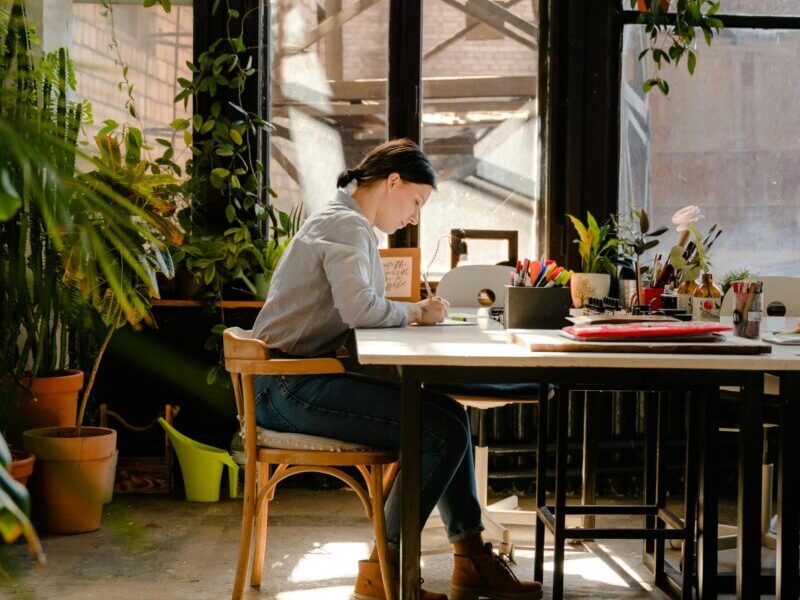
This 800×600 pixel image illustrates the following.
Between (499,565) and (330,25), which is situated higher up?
(330,25)

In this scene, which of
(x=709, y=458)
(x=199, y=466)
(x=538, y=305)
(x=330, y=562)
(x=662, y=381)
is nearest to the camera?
(x=662, y=381)

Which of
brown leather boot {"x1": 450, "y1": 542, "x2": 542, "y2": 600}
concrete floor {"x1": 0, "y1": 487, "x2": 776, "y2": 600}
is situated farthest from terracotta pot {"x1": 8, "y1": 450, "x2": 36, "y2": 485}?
brown leather boot {"x1": 450, "y1": 542, "x2": 542, "y2": 600}

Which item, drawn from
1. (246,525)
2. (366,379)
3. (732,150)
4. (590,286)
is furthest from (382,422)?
(732,150)

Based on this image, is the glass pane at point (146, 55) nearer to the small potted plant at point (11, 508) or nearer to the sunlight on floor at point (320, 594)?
the sunlight on floor at point (320, 594)

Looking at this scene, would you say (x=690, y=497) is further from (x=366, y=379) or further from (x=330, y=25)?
(x=330, y=25)

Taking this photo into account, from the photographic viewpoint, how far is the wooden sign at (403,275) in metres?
3.36

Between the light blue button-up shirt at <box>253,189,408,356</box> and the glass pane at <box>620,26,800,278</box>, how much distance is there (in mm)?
2122

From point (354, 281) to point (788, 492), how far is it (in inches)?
43.6

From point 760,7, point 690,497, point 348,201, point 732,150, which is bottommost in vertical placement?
point 690,497

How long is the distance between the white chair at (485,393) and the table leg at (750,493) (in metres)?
1.04

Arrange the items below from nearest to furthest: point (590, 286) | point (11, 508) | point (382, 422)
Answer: point (11, 508) < point (382, 422) < point (590, 286)

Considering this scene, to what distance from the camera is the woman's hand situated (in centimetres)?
261

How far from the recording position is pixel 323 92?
4.27m

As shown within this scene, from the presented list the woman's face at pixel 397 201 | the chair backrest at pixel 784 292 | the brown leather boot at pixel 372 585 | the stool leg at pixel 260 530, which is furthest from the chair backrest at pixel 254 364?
the chair backrest at pixel 784 292
